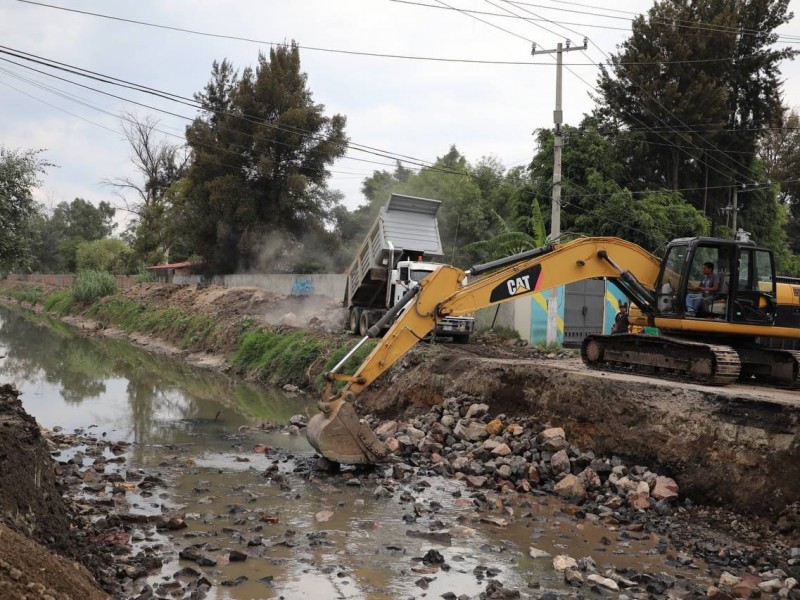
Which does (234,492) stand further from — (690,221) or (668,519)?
(690,221)

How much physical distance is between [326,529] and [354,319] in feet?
46.9

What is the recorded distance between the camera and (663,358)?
12.2 metres

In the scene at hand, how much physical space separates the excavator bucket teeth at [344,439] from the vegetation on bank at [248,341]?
6616 mm

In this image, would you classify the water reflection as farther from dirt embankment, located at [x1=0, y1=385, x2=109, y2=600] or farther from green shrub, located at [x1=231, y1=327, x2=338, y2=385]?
dirt embankment, located at [x1=0, y1=385, x2=109, y2=600]

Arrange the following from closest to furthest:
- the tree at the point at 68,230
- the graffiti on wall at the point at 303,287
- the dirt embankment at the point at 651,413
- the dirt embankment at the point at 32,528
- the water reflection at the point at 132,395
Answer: the dirt embankment at the point at 32,528, the dirt embankment at the point at 651,413, the water reflection at the point at 132,395, the graffiti on wall at the point at 303,287, the tree at the point at 68,230

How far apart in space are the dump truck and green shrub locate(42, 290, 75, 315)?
3318cm

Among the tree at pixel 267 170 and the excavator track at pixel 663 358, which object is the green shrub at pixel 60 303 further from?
the excavator track at pixel 663 358

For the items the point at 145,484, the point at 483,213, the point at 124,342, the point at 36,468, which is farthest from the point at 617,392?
the point at 483,213

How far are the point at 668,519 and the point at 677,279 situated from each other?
14.2ft

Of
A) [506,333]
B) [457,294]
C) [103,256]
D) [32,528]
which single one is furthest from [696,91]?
[103,256]

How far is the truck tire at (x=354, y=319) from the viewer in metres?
22.5

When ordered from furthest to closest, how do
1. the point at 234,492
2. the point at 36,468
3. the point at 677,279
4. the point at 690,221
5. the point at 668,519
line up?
the point at 690,221 → the point at 677,279 → the point at 234,492 → the point at 668,519 → the point at 36,468

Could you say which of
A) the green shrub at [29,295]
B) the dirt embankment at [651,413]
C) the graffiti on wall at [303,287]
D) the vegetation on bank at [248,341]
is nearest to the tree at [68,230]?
the green shrub at [29,295]

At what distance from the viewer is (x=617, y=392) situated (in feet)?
37.7
